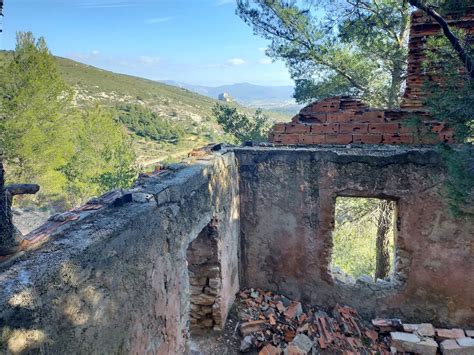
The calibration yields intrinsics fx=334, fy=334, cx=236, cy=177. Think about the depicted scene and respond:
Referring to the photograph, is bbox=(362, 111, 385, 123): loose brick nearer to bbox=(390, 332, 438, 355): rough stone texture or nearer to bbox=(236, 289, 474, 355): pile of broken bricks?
bbox=(236, 289, 474, 355): pile of broken bricks

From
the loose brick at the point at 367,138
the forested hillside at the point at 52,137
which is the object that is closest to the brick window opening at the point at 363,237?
A: the loose brick at the point at 367,138

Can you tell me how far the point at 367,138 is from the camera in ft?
18.1

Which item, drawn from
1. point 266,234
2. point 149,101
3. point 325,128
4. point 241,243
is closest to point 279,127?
point 325,128

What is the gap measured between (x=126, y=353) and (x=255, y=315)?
3.06 meters

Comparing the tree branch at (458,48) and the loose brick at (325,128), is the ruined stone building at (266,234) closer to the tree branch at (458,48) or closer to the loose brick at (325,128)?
the loose brick at (325,128)

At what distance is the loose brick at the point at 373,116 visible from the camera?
544cm

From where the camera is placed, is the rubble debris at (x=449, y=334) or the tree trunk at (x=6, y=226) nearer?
the tree trunk at (x=6, y=226)

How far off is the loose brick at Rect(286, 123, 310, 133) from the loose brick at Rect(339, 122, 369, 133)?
0.57m

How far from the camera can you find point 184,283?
11.7 ft

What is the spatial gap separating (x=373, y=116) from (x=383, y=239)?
3535 millimetres

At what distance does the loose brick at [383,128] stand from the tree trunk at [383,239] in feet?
8.53

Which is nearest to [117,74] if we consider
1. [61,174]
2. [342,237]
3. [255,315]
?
[61,174]

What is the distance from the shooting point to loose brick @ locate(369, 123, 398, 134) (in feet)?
17.6

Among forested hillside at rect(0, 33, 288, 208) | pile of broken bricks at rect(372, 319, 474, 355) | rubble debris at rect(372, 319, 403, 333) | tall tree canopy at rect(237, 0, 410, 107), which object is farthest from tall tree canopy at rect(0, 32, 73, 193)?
pile of broken bricks at rect(372, 319, 474, 355)
